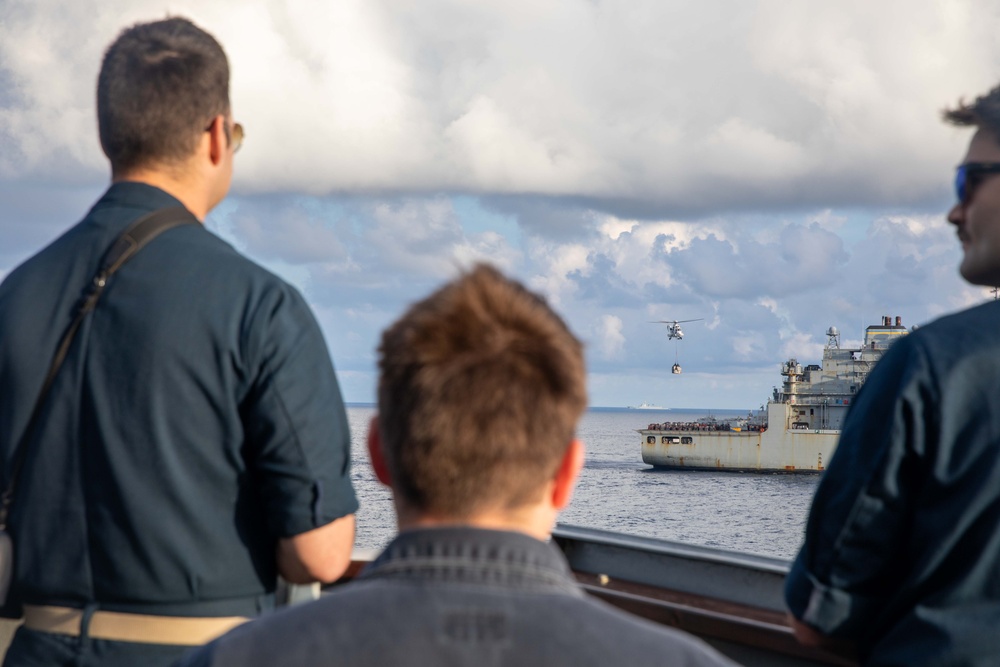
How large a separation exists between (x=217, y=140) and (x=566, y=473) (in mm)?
1391

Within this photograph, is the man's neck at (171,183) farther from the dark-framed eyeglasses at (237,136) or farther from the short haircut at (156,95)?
the dark-framed eyeglasses at (237,136)

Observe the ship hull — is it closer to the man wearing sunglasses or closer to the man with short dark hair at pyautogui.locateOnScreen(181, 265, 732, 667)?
the man wearing sunglasses

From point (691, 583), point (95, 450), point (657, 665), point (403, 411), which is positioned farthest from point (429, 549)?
point (691, 583)

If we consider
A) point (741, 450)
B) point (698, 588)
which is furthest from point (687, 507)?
point (698, 588)

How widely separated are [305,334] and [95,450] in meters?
0.49

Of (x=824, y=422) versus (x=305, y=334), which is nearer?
(x=305, y=334)

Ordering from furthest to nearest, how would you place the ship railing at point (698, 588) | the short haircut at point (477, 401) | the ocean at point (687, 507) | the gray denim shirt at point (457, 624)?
1. the ocean at point (687, 507)
2. the ship railing at point (698, 588)
3. the short haircut at point (477, 401)
4. the gray denim shirt at point (457, 624)

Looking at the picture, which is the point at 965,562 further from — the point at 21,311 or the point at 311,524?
the point at 21,311

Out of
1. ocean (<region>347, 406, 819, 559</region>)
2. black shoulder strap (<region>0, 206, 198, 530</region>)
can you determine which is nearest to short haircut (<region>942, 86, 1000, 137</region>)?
black shoulder strap (<region>0, 206, 198, 530</region>)

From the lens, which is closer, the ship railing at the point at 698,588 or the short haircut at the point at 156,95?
the short haircut at the point at 156,95

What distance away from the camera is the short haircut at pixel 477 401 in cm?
126

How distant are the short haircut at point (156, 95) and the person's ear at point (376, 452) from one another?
114 centimetres

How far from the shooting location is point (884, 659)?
199 centimetres

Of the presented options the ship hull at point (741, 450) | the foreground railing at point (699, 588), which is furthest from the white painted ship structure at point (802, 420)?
the foreground railing at point (699, 588)
